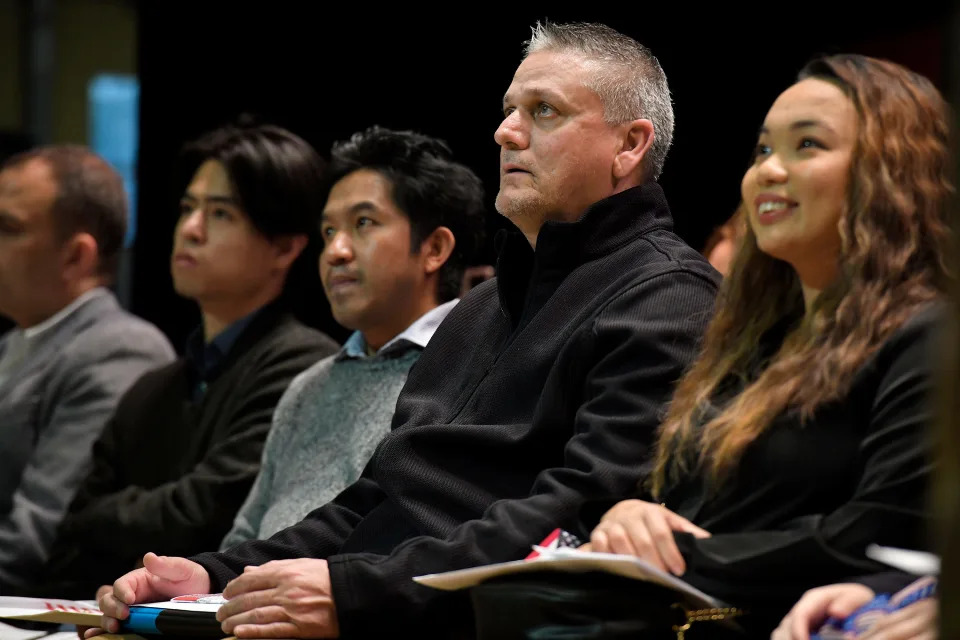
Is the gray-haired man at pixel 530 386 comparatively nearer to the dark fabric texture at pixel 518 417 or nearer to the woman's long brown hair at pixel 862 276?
the dark fabric texture at pixel 518 417

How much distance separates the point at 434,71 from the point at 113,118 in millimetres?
3810

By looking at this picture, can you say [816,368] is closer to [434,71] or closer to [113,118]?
[434,71]

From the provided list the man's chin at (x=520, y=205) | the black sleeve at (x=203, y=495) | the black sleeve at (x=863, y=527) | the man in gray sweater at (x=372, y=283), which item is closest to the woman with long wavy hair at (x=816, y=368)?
the black sleeve at (x=863, y=527)

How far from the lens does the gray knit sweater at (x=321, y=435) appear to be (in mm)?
2936

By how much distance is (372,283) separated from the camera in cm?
309

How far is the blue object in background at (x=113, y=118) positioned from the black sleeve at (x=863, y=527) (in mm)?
5529

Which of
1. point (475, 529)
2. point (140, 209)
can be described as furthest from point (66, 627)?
point (140, 209)

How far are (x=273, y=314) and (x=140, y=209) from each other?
41.0 inches

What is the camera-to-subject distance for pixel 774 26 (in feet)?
11.6

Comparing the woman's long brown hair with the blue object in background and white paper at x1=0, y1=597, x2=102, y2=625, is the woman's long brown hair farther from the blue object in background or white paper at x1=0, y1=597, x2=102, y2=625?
the blue object in background

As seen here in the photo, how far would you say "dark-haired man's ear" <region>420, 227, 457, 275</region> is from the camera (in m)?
3.16

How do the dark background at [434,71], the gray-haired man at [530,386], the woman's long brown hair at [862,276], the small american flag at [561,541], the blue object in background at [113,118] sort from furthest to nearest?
the blue object in background at [113,118] < the dark background at [434,71] < the gray-haired man at [530,386] < the small american flag at [561,541] < the woman's long brown hair at [862,276]

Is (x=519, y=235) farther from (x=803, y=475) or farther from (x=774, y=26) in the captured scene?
(x=774, y=26)

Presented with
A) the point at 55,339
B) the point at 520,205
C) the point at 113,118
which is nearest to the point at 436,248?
the point at 520,205
